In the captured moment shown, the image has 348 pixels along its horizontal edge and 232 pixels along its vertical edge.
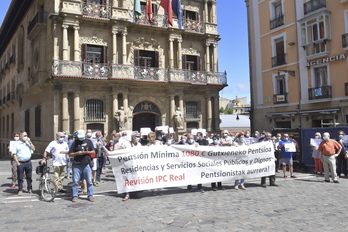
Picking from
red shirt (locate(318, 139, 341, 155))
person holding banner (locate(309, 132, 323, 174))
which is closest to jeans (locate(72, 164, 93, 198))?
red shirt (locate(318, 139, 341, 155))

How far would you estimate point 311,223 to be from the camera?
6352mm

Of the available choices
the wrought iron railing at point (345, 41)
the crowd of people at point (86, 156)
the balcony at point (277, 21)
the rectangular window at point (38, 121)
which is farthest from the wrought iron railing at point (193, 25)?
the crowd of people at point (86, 156)

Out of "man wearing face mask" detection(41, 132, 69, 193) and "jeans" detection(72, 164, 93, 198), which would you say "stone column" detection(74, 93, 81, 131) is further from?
"jeans" detection(72, 164, 93, 198)

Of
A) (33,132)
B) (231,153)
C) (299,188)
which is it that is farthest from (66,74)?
(299,188)

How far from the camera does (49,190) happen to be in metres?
8.72

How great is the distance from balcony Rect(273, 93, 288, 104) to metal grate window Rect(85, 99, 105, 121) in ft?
43.9

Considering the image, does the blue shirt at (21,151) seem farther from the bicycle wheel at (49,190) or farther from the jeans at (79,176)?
the jeans at (79,176)

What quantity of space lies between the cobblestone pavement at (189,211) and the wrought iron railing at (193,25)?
738 inches

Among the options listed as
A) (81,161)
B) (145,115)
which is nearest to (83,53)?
(145,115)

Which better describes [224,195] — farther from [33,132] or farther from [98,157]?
[33,132]

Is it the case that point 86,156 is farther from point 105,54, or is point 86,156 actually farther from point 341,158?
point 105,54

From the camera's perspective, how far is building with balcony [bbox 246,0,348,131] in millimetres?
21859

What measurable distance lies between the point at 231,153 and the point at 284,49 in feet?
58.9

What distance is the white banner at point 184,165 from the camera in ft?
29.8
